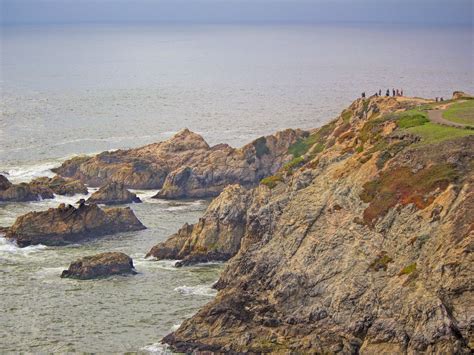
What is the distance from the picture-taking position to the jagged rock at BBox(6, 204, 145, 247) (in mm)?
109062

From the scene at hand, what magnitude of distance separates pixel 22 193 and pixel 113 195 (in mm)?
9985

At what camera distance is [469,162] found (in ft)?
278

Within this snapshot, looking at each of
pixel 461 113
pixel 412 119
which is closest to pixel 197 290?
pixel 412 119

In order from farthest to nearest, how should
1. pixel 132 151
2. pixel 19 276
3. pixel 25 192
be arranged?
pixel 132 151, pixel 25 192, pixel 19 276

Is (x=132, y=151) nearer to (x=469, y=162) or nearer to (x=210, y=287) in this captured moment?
(x=210, y=287)

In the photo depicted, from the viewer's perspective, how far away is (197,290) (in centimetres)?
9312

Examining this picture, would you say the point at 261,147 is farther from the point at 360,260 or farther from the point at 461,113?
the point at 360,260

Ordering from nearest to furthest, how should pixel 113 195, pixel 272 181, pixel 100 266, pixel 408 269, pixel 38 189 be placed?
pixel 408 269, pixel 100 266, pixel 272 181, pixel 113 195, pixel 38 189

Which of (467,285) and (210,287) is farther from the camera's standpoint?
(210,287)

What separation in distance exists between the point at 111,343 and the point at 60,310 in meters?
8.94

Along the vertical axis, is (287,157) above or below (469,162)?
below

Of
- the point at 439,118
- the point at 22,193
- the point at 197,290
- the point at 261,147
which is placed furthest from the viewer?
the point at 261,147

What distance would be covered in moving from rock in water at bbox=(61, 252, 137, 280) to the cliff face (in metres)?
10.9

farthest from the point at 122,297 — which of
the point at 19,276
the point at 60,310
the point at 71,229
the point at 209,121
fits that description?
the point at 209,121
